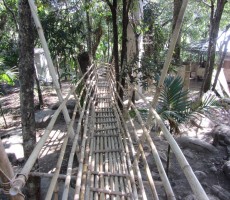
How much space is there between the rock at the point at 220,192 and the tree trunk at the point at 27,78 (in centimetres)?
228

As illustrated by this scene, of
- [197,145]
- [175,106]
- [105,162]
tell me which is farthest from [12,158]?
[197,145]

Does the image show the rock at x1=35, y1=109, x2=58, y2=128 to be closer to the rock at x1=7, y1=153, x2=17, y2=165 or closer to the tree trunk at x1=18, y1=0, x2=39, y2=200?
the rock at x1=7, y1=153, x2=17, y2=165

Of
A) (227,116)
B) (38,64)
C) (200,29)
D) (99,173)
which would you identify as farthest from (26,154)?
(200,29)

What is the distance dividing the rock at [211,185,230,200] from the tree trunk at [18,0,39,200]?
228cm

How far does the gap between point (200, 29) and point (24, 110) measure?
12.1 m

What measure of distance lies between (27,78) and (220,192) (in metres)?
2.79

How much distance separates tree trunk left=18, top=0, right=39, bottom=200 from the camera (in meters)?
2.35

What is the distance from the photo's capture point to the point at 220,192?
3.22m

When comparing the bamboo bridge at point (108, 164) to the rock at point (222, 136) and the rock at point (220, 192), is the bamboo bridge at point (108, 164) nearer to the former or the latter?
the rock at point (220, 192)

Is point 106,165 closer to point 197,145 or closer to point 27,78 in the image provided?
point 27,78

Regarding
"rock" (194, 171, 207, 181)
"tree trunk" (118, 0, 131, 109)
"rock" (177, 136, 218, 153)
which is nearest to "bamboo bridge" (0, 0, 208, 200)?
"rock" (194, 171, 207, 181)

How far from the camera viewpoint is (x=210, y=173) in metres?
3.77

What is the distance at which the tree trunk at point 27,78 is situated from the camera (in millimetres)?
2351

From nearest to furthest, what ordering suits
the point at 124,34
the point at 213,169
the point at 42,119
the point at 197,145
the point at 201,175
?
the point at 201,175 < the point at 213,169 < the point at 124,34 < the point at 197,145 < the point at 42,119
